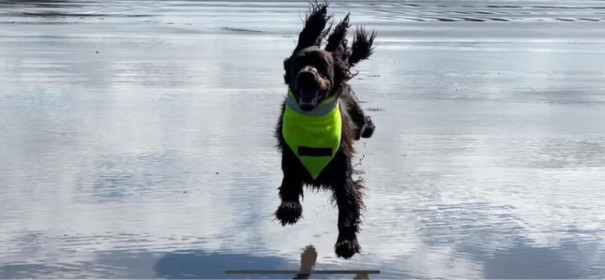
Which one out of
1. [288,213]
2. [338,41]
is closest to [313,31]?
[338,41]

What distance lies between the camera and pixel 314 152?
617cm

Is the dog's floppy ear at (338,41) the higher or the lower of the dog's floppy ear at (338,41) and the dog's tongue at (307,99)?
the higher

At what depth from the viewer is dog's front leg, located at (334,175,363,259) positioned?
5816 mm

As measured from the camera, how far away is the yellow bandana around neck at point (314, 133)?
614cm

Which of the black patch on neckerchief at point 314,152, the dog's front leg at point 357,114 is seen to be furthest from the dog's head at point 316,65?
the dog's front leg at point 357,114

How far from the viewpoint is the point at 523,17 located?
34.5m

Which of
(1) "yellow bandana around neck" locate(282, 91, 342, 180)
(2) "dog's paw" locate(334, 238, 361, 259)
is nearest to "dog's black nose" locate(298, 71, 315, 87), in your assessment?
(1) "yellow bandana around neck" locate(282, 91, 342, 180)

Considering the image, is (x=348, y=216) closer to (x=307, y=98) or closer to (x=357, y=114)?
(x=307, y=98)

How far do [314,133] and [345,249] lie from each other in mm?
653

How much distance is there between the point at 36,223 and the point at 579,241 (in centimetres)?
280

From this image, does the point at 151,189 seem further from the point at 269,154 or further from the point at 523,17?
the point at 523,17

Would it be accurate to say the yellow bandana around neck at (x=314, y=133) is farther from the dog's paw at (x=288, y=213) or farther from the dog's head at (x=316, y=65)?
the dog's paw at (x=288, y=213)

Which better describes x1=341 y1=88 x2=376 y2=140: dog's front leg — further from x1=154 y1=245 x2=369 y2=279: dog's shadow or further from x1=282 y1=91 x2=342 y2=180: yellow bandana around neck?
x1=154 y1=245 x2=369 y2=279: dog's shadow

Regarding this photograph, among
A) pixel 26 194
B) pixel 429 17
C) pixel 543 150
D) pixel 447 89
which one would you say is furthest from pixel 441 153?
pixel 429 17
